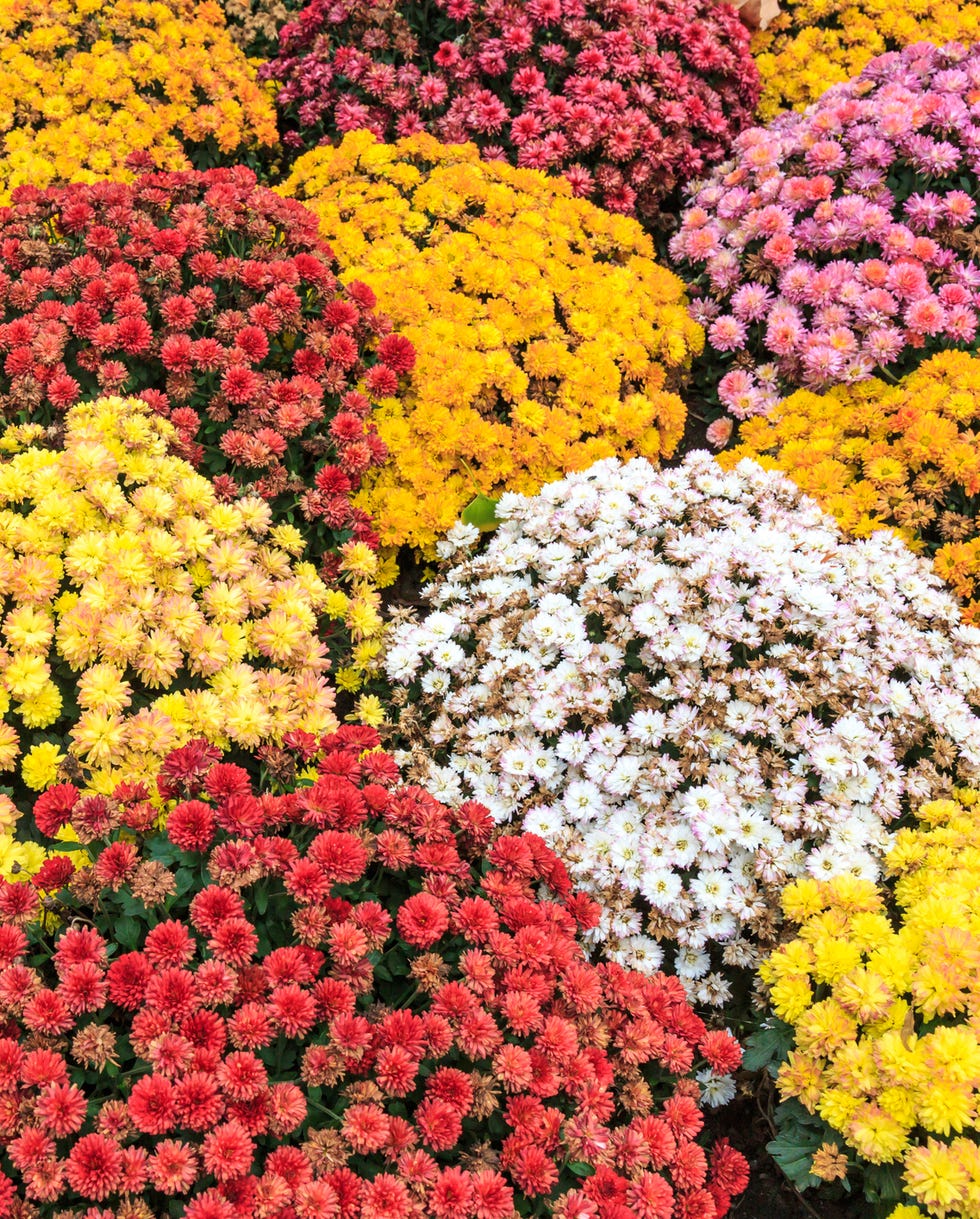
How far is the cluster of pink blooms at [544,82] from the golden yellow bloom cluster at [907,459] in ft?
5.61

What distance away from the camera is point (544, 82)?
200 inches

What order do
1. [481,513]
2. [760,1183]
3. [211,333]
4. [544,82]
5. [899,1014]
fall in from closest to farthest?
[899,1014] < [760,1183] < [211,333] < [481,513] < [544,82]

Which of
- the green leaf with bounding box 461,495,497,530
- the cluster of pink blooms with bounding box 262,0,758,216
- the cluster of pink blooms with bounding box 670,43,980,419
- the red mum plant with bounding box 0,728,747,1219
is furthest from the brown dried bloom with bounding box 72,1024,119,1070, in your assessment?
the cluster of pink blooms with bounding box 262,0,758,216

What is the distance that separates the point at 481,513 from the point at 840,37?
424 centimetres

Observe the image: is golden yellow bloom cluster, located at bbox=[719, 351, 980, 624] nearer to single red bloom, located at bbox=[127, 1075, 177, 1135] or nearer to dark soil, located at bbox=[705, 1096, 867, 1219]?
dark soil, located at bbox=[705, 1096, 867, 1219]

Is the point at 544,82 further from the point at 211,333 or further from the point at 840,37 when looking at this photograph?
the point at 211,333

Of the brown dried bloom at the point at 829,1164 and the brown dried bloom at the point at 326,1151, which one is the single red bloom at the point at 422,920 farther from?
the brown dried bloom at the point at 829,1164

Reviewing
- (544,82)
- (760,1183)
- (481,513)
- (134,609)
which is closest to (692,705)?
(481,513)

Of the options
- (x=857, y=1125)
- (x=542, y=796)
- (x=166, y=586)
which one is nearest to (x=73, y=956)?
(x=166, y=586)

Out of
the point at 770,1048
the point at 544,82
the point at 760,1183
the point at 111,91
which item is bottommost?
the point at 760,1183

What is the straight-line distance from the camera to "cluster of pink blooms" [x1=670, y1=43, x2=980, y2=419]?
4.29m

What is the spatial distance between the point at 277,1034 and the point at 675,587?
70.6 inches

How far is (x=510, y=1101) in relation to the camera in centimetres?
210

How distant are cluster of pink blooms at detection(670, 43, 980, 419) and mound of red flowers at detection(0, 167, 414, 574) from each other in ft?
5.72
